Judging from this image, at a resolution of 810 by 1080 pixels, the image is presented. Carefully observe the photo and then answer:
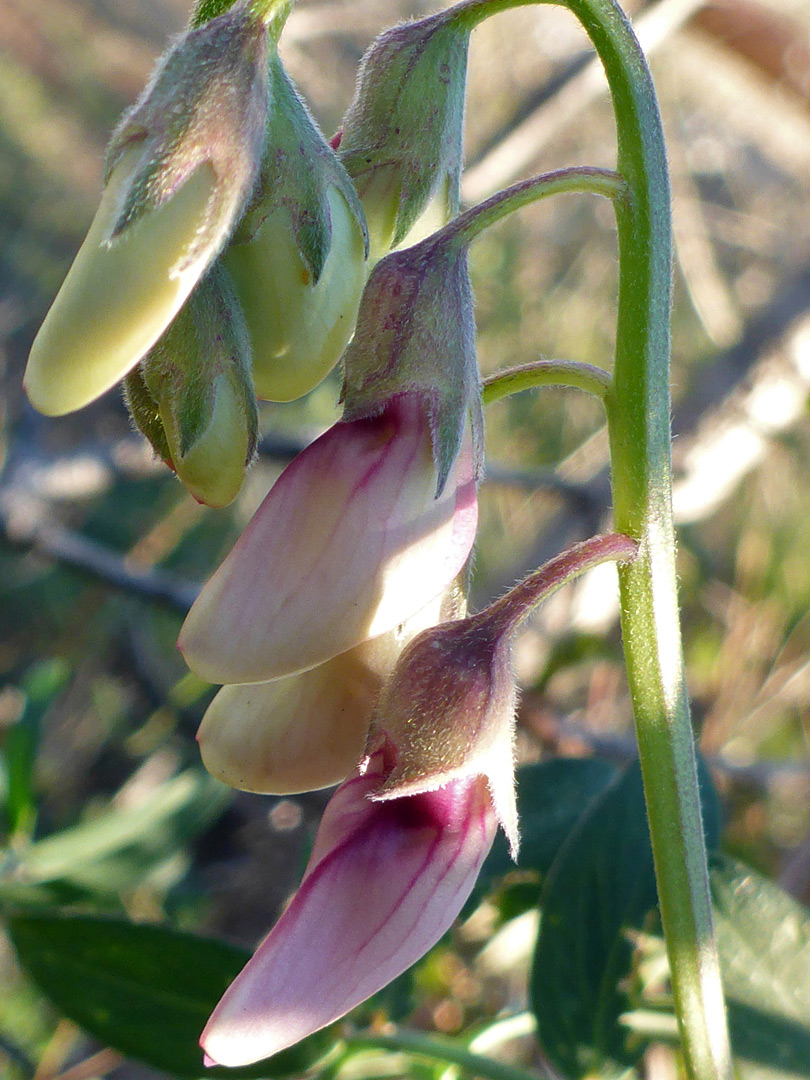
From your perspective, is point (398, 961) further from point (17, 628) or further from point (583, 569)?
point (17, 628)

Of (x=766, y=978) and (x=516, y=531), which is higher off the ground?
(x=766, y=978)

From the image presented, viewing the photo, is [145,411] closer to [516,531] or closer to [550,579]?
[550,579]

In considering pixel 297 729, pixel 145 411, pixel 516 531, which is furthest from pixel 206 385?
pixel 516 531

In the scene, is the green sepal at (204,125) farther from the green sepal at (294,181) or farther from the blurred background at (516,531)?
the blurred background at (516,531)

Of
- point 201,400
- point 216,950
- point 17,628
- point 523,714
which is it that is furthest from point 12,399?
point 201,400

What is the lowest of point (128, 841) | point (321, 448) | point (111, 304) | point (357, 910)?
point (128, 841)

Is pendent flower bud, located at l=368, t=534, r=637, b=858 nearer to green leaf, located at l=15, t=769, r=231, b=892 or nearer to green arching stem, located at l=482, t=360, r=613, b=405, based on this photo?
green arching stem, located at l=482, t=360, r=613, b=405

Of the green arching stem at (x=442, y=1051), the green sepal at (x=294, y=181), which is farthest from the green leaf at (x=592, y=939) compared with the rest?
the green sepal at (x=294, y=181)
